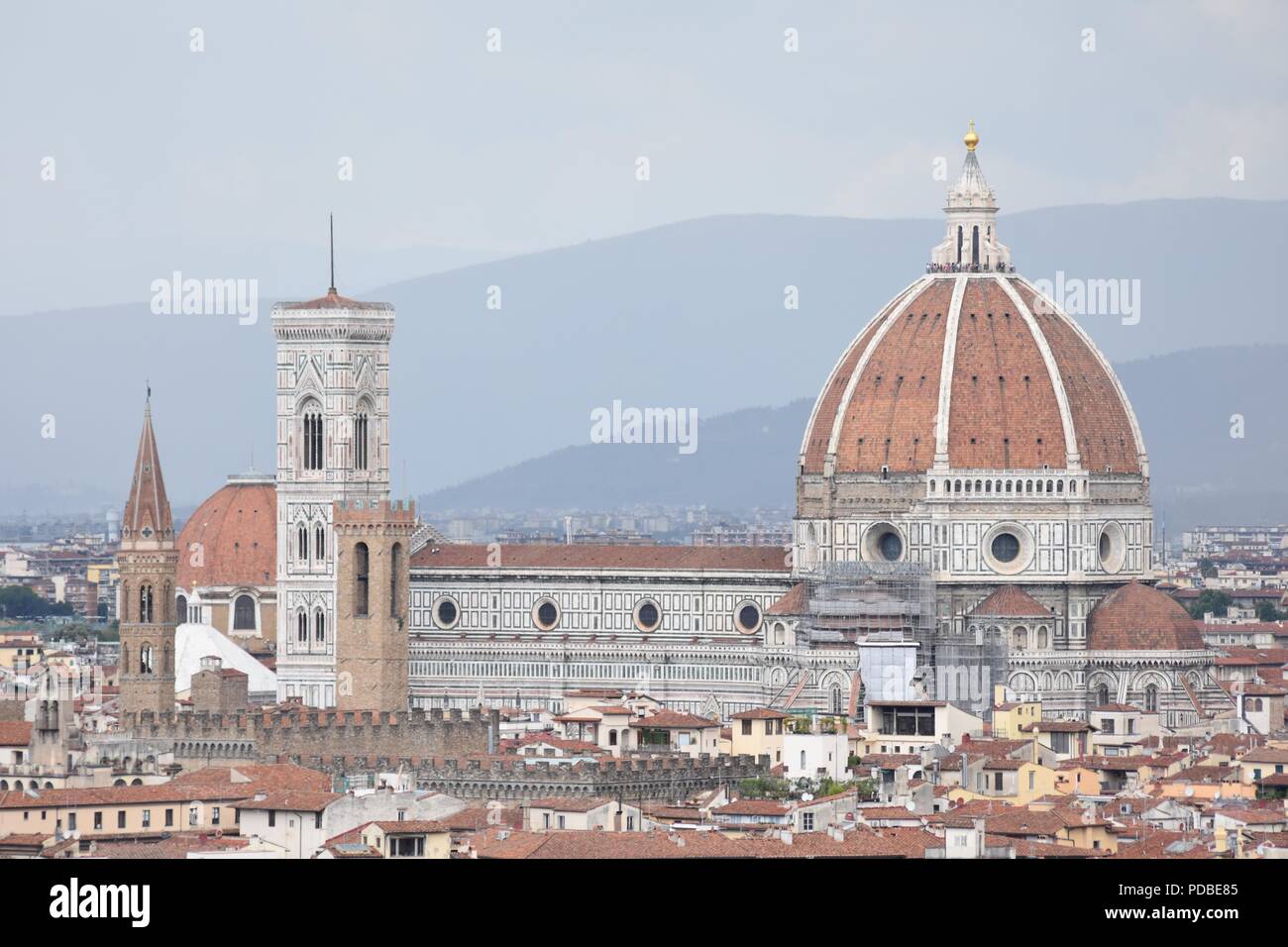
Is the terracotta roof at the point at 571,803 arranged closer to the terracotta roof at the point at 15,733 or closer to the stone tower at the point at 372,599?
the terracotta roof at the point at 15,733

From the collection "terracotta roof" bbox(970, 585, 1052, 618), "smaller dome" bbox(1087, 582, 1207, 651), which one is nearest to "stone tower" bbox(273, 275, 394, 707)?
"terracotta roof" bbox(970, 585, 1052, 618)

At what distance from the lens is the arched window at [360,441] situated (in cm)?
10462

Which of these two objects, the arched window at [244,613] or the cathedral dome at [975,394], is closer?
the cathedral dome at [975,394]

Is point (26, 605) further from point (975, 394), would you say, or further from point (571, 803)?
point (571, 803)

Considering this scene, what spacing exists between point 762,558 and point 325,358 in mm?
13933

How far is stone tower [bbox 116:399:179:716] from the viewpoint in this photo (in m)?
87.5

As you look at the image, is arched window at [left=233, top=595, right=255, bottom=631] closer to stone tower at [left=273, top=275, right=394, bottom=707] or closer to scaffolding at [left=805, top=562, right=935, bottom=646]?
stone tower at [left=273, top=275, right=394, bottom=707]

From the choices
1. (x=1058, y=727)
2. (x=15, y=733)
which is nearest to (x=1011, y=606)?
(x=1058, y=727)

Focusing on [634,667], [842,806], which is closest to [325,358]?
[634,667]

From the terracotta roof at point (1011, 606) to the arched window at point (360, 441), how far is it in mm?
19184

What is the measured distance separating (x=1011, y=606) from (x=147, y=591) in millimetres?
22992

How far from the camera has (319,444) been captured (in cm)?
10475

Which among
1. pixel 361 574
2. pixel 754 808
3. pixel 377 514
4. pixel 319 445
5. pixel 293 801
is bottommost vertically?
pixel 754 808

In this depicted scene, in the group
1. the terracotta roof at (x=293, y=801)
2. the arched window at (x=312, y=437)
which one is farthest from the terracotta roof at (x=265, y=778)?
the arched window at (x=312, y=437)
